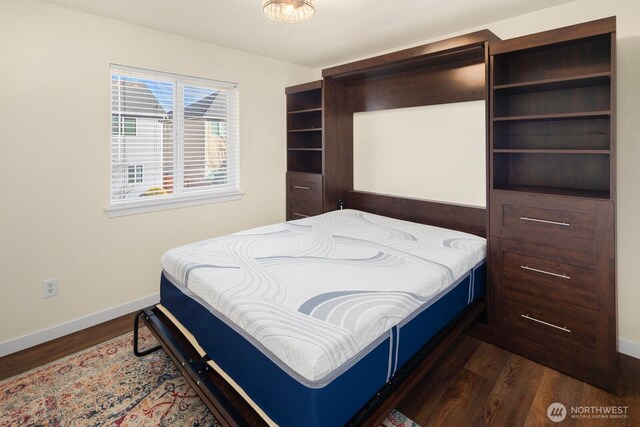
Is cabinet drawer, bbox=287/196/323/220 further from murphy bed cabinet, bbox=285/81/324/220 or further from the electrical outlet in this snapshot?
the electrical outlet

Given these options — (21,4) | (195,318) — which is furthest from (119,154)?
(195,318)

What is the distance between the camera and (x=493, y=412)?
5.77 ft

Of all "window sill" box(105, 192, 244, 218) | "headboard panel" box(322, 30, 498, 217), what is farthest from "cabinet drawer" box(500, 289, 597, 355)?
"window sill" box(105, 192, 244, 218)

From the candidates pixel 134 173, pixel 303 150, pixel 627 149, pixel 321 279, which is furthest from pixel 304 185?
pixel 627 149

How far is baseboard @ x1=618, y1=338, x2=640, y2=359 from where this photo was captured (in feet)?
7.24

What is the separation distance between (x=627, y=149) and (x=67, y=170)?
373 centimetres

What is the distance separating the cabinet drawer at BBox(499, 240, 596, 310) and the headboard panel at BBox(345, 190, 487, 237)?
39 cm

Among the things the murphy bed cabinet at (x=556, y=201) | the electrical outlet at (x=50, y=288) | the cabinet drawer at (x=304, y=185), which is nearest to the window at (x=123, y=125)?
the electrical outlet at (x=50, y=288)

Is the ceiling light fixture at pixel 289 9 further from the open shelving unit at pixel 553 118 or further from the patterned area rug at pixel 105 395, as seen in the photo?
the patterned area rug at pixel 105 395

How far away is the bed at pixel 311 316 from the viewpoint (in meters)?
1.24

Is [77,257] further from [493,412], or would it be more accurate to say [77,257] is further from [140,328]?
[493,412]

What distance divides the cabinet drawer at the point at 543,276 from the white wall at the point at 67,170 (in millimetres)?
2640

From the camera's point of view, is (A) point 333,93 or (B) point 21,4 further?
(A) point 333,93

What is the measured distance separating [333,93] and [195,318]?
2.57m
